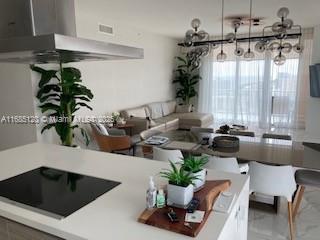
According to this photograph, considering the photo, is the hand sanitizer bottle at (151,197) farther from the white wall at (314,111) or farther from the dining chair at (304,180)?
the white wall at (314,111)

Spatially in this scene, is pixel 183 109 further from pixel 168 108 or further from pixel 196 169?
pixel 196 169

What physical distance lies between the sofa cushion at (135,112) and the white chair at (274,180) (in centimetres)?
366

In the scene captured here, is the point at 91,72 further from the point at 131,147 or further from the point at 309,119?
the point at 309,119

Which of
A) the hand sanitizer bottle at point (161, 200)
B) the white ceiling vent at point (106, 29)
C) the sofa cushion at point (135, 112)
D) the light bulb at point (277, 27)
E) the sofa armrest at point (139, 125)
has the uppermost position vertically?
the white ceiling vent at point (106, 29)

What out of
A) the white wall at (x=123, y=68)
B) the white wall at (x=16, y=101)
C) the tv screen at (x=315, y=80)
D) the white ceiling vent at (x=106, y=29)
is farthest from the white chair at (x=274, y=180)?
the tv screen at (x=315, y=80)

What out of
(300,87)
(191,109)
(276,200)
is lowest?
(276,200)

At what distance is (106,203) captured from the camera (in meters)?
1.31

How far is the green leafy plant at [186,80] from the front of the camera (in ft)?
26.9

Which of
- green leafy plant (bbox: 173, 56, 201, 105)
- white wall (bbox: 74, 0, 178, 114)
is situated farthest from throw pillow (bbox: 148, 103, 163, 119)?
green leafy plant (bbox: 173, 56, 201, 105)

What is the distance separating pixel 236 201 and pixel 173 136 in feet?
7.67

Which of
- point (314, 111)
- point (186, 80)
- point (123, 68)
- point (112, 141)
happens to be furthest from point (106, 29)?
point (314, 111)

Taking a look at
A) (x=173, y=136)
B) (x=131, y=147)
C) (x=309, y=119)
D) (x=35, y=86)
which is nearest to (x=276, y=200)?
(x=173, y=136)

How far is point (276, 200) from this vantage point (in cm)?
295

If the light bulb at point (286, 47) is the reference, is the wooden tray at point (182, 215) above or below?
below
